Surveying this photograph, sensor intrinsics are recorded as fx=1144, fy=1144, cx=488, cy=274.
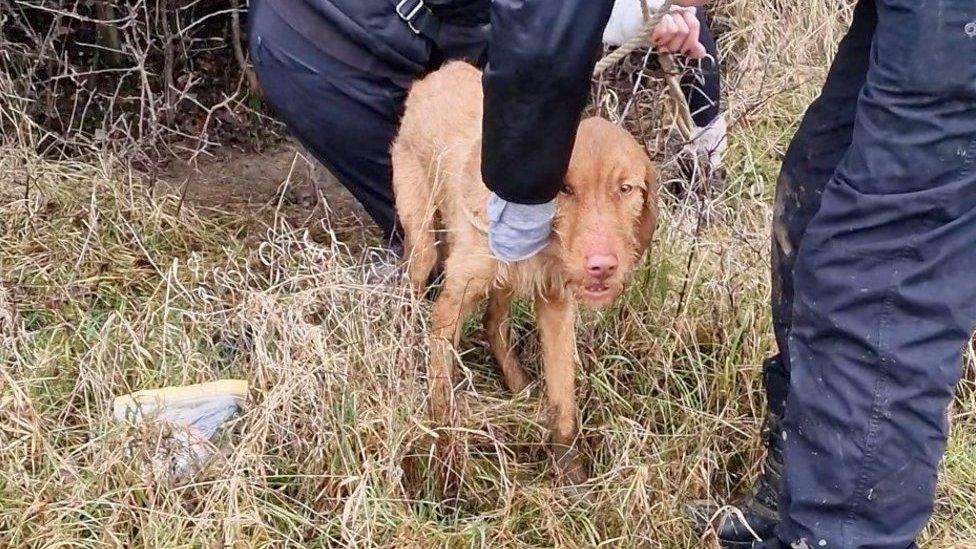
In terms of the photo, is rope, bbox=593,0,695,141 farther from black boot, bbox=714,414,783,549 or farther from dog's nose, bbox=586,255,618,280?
black boot, bbox=714,414,783,549

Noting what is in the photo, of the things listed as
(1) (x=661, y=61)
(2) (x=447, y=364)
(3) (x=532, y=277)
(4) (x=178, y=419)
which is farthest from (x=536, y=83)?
(4) (x=178, y=419)

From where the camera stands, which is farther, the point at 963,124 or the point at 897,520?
the point at 897,520

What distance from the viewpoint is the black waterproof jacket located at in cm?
238

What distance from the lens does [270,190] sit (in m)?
5.89

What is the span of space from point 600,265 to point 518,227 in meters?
0.24

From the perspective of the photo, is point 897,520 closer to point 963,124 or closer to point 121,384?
point 963,124

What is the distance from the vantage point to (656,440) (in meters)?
3.68

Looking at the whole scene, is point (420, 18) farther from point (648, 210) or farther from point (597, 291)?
point (597, 291)

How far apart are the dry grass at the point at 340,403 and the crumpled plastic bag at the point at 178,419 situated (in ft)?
0.15

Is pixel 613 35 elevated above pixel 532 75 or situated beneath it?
situated beneath

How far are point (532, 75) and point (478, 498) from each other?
157 centimetres

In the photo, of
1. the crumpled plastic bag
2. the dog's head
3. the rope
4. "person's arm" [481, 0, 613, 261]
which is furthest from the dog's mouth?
the crumpled plastic bag

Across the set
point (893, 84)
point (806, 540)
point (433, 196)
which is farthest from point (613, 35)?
point (806, 540)

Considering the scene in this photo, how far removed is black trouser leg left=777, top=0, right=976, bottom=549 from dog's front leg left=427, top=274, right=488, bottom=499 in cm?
118
